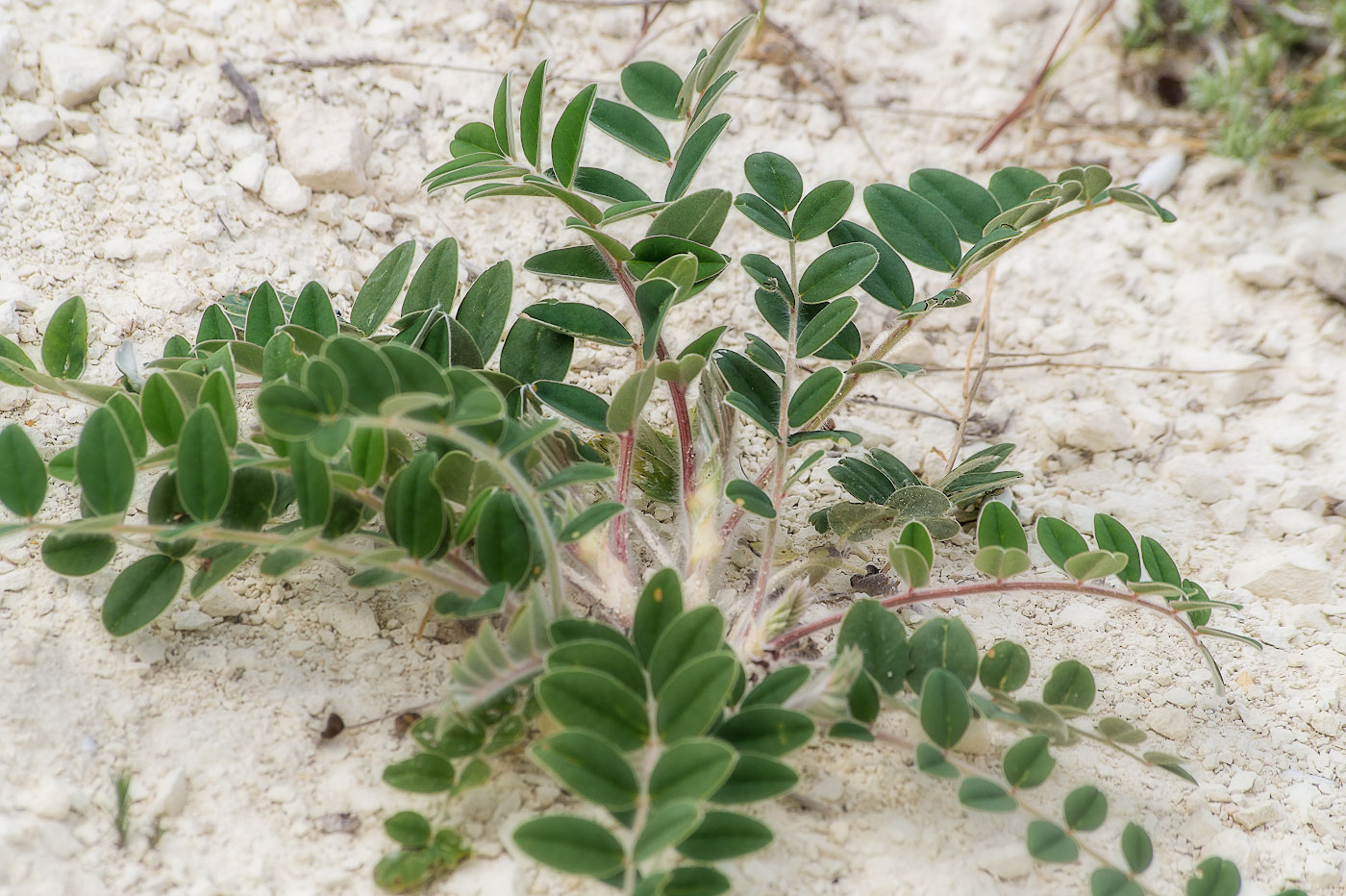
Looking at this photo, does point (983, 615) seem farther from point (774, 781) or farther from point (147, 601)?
point (147, 601)

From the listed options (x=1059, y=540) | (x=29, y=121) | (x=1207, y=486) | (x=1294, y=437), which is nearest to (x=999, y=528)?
(x=1059, y=540)

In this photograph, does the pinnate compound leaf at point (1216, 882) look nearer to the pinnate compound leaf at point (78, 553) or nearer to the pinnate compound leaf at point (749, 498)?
the pinnate compound leaf at point (749, 498)

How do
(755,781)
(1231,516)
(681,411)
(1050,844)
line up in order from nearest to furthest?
(755,781)
(1050,844)
(681,411)
(1231,516)

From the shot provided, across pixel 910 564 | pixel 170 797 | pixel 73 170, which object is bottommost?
pixel 170 797

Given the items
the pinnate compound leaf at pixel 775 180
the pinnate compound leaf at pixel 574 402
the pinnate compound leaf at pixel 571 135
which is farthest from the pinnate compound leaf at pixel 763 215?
the pinnate compound leaf at pixel 574 402

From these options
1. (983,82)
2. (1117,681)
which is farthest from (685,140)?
(983,82)

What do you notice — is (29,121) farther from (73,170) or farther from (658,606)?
(658,606)
